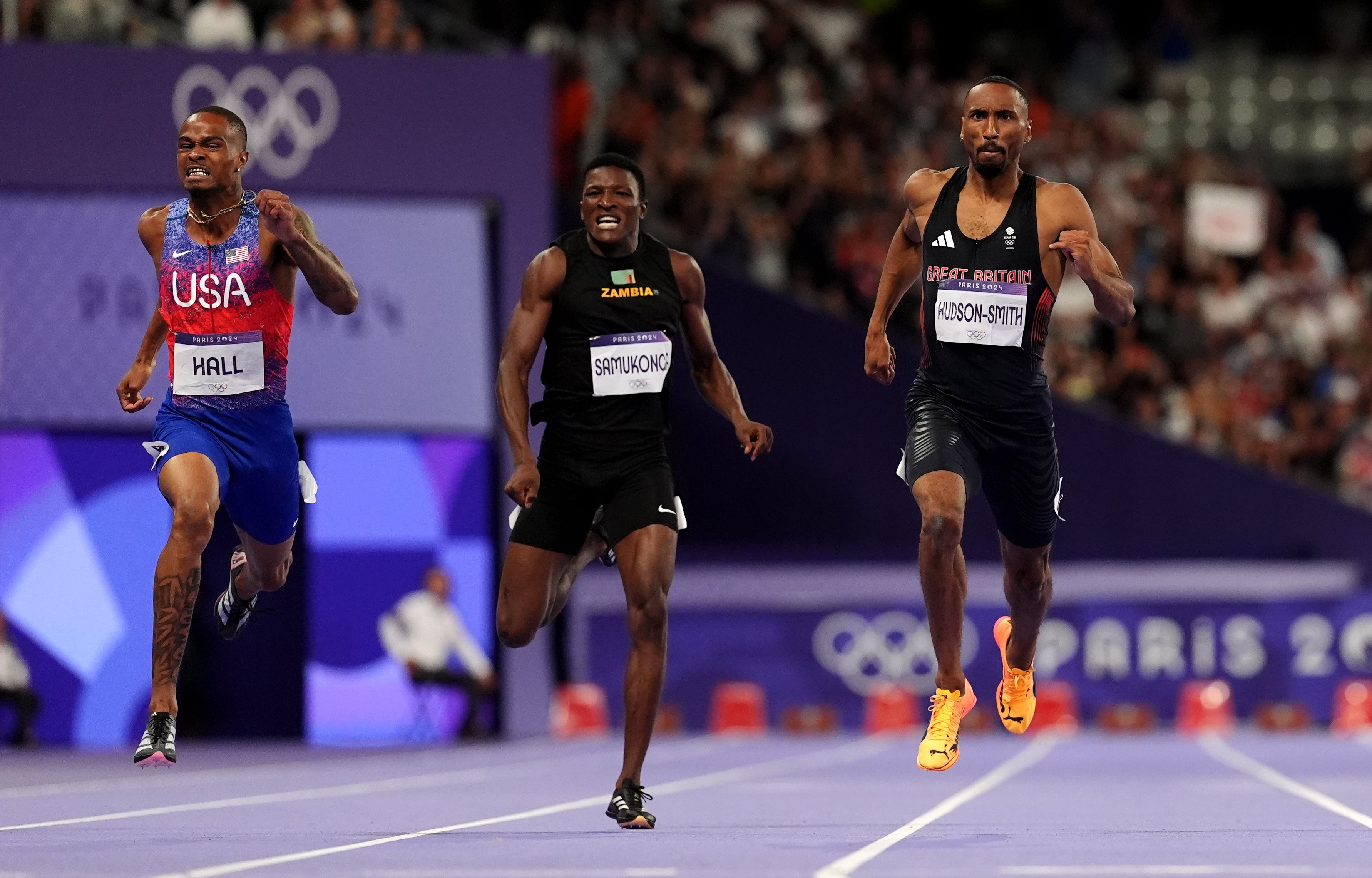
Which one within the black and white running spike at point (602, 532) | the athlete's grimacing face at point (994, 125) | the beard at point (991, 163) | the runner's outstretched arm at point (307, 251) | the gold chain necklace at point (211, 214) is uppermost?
the athlete's grimacing face at point (994, 125)

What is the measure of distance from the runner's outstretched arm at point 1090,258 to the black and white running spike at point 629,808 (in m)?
2.41

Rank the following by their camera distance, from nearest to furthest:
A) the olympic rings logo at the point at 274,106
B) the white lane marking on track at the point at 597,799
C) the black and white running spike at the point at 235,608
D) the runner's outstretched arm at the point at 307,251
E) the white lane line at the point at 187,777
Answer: the white lane marking on track at the point at 597,799 → the runner's outstretched arm at the point at 307,251 → the black and white running spike at the point at 235,608 → the white lane line at the point at 187,777 → the olympic rings logo at the point at 274,106

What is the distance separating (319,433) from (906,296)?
5.56 meters

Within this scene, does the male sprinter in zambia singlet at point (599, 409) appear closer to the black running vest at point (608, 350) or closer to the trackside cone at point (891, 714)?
the black running vest at point (608, 350)

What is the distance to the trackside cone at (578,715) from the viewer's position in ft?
53.5

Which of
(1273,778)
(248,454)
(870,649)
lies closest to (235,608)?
(248,454)

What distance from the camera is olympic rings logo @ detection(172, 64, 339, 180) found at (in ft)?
49.1

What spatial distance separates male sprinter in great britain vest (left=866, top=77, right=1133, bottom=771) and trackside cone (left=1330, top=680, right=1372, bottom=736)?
34.2ft

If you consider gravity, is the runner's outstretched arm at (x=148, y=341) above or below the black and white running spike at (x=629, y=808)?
above

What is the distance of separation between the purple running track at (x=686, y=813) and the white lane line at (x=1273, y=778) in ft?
0.28

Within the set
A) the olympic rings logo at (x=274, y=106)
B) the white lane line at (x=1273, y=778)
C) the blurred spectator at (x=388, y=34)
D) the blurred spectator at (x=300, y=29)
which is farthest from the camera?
the blurred spectator at (x=388, y=34)

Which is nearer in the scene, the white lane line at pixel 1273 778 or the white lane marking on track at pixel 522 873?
the white lane marking on track at pixel 522 873

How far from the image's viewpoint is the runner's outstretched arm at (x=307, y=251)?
271 inches

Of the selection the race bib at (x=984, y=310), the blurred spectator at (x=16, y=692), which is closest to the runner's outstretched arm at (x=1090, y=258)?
the race bib at (x=984, y=310)
